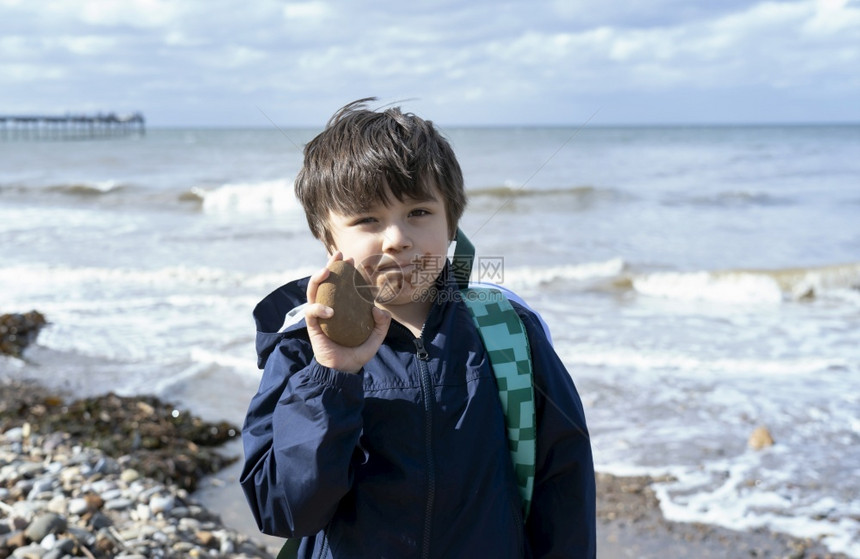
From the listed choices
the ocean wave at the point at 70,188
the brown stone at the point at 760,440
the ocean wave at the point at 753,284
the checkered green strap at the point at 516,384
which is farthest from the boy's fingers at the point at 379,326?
the ocean wave at the point at 70,188

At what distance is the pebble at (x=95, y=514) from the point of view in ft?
11.5

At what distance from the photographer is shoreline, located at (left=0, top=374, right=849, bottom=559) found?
4.20 m

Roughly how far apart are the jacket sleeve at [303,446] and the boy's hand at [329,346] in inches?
1.1

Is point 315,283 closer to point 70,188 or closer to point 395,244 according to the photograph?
point 395,244

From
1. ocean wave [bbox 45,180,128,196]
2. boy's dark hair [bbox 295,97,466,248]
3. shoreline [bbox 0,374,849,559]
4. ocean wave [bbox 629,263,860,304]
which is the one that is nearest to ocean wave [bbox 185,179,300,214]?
ocean wave [bbox 45,180,128,196]

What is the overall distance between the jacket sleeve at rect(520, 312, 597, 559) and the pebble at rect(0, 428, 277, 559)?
2.21 metres

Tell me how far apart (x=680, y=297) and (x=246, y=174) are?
21.0m

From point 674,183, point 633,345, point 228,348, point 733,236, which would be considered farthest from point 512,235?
point 674,183

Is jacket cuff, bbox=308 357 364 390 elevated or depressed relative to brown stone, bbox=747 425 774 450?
elevated

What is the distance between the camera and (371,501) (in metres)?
1.88

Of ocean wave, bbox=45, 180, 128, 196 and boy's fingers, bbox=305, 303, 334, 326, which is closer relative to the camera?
boy's fingers, bbox=305, 303, 334, 326

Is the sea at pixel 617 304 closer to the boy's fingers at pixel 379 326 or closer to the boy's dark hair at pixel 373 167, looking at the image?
the boy's dark hair at pixel 373 167

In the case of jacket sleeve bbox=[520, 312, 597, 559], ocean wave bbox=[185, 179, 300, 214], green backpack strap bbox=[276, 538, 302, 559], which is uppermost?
jacket sleeve bbox=[520, 312, 597, 559]

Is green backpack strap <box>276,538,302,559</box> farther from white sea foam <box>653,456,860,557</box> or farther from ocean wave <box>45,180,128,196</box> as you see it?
ocean wave <box>45,180,128,196</box>
